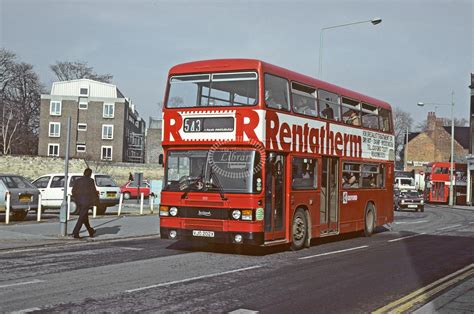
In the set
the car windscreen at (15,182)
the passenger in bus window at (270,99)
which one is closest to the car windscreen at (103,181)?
the car windscreen at (15,182)

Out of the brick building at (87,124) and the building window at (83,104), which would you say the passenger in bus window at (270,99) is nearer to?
the brick building at (87,124)

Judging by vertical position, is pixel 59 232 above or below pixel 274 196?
below

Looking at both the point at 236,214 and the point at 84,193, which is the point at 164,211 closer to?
the point at 236,214

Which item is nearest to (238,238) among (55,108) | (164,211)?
(164,211)

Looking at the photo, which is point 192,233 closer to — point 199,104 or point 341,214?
point 199,104

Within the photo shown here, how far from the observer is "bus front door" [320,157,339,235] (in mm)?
14641


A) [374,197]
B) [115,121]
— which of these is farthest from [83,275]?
[115,121]

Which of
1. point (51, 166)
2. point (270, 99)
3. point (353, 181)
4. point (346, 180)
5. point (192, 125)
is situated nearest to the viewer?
point (270, 99)

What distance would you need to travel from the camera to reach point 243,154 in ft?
39.2

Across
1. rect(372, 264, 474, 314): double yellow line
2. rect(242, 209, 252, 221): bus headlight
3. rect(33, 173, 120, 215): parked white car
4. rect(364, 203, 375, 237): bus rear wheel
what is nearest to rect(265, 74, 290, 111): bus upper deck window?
rect(242, 209, 252, 221): bus headlight

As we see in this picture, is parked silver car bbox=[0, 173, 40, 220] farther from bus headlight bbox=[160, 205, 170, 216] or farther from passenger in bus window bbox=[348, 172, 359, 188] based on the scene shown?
passenger in bus window bbox=[348, 172, 359, 188]

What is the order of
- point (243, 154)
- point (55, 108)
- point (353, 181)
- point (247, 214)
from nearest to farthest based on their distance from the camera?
point (247, 214)
point (243, 154)
point (353, 181)
point (55, 108)

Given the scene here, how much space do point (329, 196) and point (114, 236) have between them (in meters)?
6.07

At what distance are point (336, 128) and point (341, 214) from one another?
2384mm
